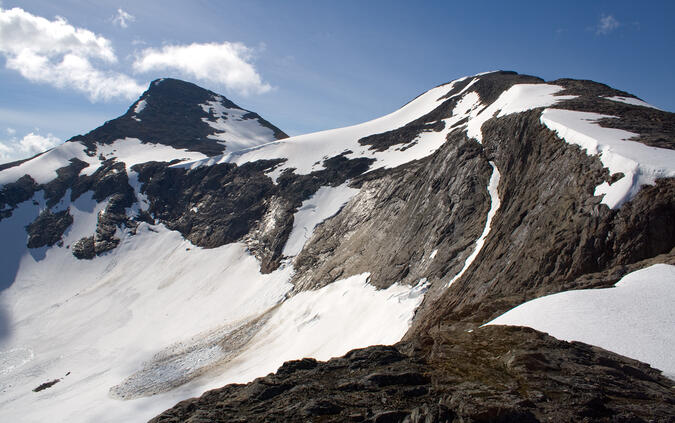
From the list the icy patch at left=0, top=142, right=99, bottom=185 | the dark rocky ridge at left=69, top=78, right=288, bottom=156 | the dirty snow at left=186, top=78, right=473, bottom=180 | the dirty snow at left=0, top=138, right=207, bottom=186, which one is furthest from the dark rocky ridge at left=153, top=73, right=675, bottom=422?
the icy patch at left=0, top=142, right=99, bottom=185

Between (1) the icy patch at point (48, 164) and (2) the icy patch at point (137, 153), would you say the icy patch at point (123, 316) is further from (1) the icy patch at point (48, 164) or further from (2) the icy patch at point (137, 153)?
(1) the icy patch at point (48, 164)

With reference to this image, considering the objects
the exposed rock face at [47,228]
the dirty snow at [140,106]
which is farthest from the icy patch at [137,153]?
the dirty snow at [140,106]

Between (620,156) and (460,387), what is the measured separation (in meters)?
13.6

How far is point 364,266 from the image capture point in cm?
3397

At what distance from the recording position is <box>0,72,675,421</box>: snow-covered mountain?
9.90m

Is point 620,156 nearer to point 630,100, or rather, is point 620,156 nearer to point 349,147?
point 630,100

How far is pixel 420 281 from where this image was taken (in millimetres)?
25516

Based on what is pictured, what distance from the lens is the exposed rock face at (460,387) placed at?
7.62 meters

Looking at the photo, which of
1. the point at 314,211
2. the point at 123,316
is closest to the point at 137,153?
the point at 123,316

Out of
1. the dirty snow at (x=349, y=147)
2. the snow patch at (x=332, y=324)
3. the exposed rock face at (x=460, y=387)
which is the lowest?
the snow patch at (x=332, y=324)

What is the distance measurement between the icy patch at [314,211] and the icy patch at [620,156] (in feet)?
99.7

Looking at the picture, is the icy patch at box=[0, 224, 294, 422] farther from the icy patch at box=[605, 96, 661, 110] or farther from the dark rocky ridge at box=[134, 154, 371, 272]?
the icy patch at box=[605, 96, 661, 110]

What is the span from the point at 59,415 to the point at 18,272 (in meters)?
42.1

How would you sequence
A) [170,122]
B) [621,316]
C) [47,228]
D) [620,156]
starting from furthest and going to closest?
1. [170,122]
2. [47,228]
3. [620,156]
4. [621,316]
